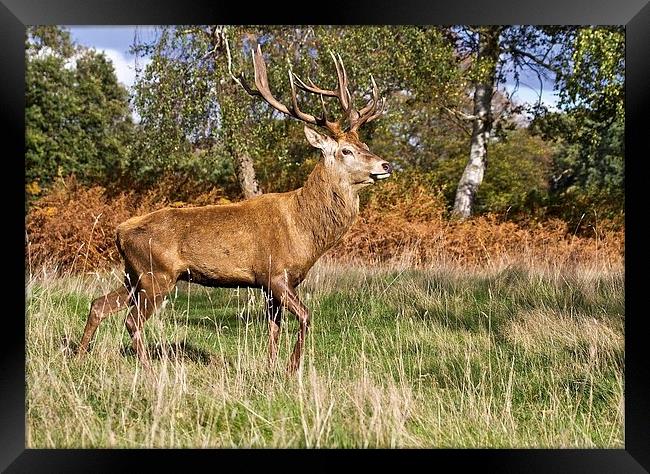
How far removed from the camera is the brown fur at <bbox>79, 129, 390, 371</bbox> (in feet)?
15.0

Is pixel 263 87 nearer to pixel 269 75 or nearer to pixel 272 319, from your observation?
pixel 272 319

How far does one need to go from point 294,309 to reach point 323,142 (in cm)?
119

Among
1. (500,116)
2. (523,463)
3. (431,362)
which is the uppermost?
(500,116)

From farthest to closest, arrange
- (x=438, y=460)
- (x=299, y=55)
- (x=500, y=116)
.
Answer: (x=500, y=116) < (x=299, y=55) < (x=438, y=460)

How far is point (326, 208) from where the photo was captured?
15.6 feet

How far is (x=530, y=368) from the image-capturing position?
16.6 ft

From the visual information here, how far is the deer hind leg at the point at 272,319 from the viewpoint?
15.0 feet

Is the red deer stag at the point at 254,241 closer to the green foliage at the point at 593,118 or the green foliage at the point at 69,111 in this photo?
the green foliage at the point at 593,118

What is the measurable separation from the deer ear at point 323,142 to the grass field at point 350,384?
118 cm

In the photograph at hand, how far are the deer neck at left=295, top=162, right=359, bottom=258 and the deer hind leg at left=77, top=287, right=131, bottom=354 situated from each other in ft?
4.30
